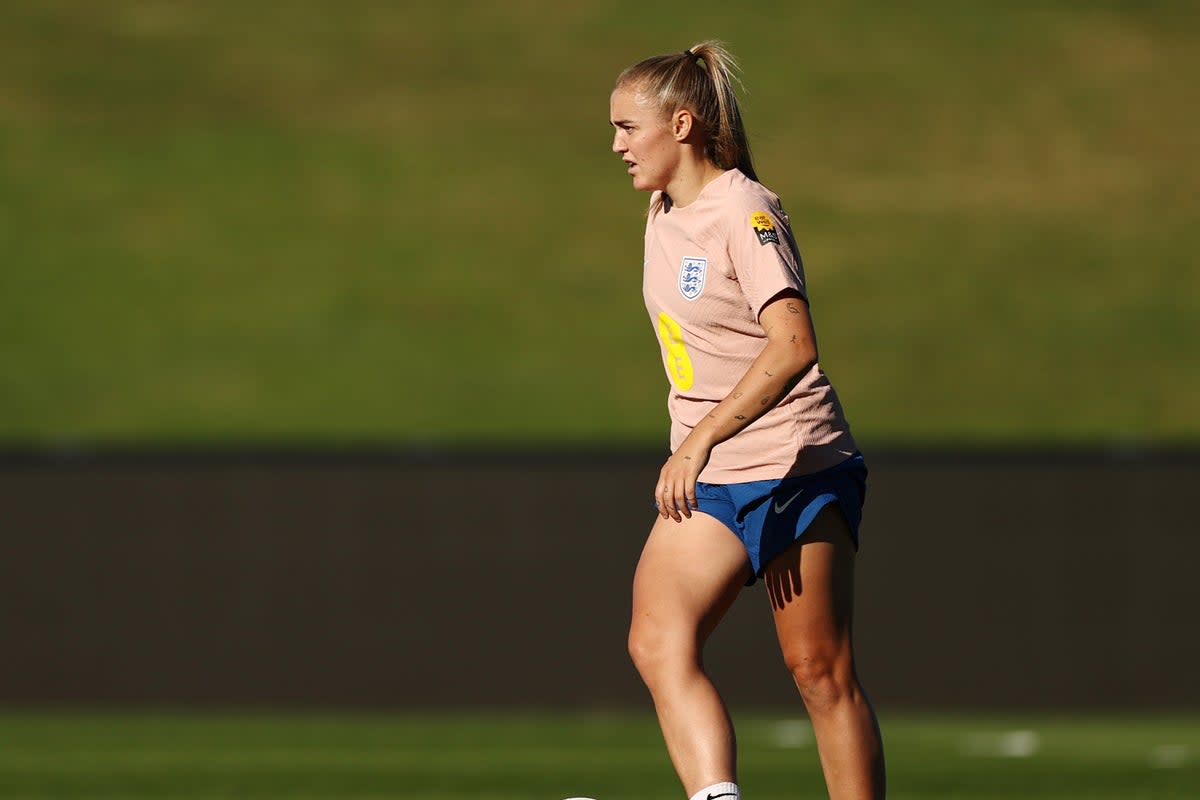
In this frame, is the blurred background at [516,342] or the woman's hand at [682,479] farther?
the blurred background at [516,342]

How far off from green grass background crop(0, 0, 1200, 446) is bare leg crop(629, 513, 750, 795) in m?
11.9

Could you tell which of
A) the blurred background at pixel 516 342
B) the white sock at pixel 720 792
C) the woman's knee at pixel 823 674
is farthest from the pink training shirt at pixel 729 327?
the blurred background at pixel 516 342

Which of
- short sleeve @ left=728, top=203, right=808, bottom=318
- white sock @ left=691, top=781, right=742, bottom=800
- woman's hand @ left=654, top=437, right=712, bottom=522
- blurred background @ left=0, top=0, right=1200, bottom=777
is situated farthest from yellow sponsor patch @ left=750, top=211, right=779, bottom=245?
blurred background @ left=0, top=0, right=1200, bottom=777

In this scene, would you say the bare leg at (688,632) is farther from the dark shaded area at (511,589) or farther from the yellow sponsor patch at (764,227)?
the dark shaded area at (511,589)

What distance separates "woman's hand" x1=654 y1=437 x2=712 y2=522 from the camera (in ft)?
15.3

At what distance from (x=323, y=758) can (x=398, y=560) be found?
8.26ft

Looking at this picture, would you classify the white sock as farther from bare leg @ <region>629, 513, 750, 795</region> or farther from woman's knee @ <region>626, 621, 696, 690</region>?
woman's knee @ <region>626, 621, 696, 690</region>

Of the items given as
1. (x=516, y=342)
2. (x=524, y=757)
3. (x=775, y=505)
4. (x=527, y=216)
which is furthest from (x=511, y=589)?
(x=527, y=216)

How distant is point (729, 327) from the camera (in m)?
5.01

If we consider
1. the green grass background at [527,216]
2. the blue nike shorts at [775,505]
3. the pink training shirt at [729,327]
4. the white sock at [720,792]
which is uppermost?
the green grass background at [527,216]

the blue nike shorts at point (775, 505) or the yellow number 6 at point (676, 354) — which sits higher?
the yellow number 6 at point (676, 354)

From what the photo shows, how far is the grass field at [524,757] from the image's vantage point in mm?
8930

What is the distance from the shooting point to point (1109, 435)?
18.0 m

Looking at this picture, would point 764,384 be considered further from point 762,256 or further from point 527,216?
point 527,216
